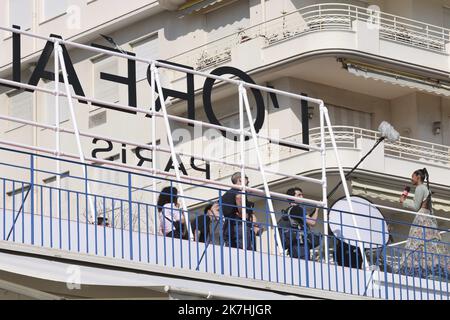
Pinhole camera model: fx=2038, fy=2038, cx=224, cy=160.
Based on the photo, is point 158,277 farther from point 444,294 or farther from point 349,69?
point 349,69

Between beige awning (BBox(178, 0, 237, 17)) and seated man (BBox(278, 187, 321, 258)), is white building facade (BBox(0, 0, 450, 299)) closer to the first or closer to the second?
beige awning (BBox(178, 0, 237, 17))

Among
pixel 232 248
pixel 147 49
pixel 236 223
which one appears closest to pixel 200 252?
pixel 232 248

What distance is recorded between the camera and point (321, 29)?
144ft

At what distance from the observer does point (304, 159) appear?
4350cm

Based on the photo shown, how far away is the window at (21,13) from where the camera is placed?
169 feet

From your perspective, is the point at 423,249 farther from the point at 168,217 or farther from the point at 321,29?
the point at 321,29

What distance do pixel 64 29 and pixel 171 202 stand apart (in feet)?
79.0

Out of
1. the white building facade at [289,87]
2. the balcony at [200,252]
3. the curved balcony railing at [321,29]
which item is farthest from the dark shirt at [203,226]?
the curved balcony railing at [321,29]

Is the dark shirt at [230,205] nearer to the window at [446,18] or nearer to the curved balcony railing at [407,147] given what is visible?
the curved balcony railing at [407,147]

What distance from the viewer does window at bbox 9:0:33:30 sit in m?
51.4

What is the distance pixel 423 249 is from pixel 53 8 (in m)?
23.4

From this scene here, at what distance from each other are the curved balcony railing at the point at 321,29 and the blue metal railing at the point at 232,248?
14308 mm

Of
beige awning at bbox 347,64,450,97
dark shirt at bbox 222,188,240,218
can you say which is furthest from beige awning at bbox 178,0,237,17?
dark shirt at bbox 222,188,240,218
